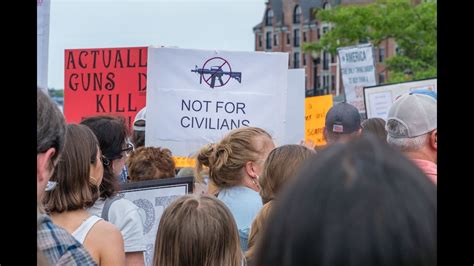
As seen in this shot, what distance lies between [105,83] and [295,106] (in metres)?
2.07

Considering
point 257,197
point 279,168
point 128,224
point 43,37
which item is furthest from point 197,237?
point 43,37

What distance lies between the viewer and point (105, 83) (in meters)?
8.21

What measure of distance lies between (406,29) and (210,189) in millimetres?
54798

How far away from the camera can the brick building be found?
98438 mm

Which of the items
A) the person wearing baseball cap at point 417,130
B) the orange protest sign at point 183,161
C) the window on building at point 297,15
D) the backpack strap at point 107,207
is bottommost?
the backpack strap at point 107,207

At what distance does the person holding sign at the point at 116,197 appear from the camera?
4.31m

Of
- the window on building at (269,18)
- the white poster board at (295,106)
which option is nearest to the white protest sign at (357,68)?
the white poster board at (295,106)

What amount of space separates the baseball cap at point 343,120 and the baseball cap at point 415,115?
294cm

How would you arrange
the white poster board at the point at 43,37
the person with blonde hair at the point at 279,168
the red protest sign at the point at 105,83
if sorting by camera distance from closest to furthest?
1. the person with blonde hair at the point at 279,168
2. the white poster board at the point at 43,37
3. the red protest sign at the point at 105,83

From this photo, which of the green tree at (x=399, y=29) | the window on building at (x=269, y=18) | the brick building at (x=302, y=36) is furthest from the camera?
the window on building at (x=269, y=18)

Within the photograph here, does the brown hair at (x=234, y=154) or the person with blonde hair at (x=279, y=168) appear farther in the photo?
the brown hair at (x=234, y=154)

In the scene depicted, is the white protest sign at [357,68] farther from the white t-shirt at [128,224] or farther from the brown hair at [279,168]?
the white t-shirt at [128,224]

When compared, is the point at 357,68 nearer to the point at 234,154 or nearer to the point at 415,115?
the point at 234,154
